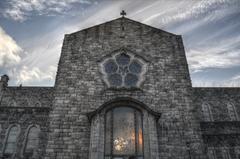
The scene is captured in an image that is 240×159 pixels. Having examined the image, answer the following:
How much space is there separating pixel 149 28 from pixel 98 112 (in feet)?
22.5

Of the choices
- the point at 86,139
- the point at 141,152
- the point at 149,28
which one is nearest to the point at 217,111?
the point at 149,28

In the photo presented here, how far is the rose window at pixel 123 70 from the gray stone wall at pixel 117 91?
0.38m

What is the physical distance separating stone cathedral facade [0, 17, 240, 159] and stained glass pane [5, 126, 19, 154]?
6 centimetres

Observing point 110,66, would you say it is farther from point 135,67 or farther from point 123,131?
point 123,131

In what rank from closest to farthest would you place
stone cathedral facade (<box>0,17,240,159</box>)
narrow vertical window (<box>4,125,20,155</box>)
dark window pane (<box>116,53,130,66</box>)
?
stone cathedral facade (<box>0,17,240,159</box>), dark window pane (<box>116,53,130,66</box>), narrow vertical window (<box>4,125,20,155</box>)

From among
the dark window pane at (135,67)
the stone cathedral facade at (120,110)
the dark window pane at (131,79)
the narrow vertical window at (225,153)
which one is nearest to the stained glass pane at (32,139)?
the stone cathedral facade at (120,110)

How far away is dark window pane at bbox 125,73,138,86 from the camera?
12180 mm

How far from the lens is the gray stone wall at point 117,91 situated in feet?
33.9

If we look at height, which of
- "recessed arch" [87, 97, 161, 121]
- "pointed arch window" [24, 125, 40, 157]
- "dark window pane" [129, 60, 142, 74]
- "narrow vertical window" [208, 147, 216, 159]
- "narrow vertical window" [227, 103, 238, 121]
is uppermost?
"dark window pane" [129, 60, 142, 74]

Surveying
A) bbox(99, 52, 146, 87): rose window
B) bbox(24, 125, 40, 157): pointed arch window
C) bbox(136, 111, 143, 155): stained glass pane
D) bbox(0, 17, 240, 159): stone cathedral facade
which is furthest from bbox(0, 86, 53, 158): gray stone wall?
bbox(136, 111, 143, 155): stained glass pane

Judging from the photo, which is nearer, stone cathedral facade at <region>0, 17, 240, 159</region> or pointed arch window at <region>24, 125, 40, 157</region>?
stone cathedral facade at <region>0, 17, 240, 159</region>

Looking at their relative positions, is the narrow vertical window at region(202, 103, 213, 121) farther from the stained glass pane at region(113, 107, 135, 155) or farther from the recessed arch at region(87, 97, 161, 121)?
the stained glass pane at region(113, 107, 135, 155)

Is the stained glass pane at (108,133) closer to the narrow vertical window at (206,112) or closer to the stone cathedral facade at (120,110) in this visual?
the stone cathedral facade at (120,110)

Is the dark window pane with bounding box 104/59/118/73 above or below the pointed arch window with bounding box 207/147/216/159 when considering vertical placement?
above
